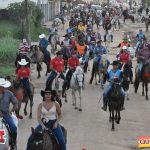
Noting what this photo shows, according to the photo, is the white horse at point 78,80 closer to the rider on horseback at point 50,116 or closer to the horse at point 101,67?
the horse at point 101,67

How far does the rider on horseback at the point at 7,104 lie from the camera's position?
12720 millimetres

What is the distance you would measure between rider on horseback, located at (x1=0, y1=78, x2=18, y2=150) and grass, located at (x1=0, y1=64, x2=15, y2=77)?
13.6m

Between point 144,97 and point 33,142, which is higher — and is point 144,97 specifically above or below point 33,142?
below

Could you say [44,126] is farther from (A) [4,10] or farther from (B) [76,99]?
(A) [4,10]

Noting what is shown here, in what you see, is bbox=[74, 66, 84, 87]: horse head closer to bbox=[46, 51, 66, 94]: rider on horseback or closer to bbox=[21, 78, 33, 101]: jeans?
bbox=[46, 51, 66, 94]: rider on horseback

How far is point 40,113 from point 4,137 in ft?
2.89

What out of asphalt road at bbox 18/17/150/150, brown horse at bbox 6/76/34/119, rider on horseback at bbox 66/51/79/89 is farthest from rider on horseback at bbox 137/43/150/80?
brown horse at bbox 6/76/34/119

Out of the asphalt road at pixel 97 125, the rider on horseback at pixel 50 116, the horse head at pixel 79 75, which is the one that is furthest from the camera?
the horse head at pixel 79 75

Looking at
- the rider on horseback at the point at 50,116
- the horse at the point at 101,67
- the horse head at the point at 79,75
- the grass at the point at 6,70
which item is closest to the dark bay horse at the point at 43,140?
the rider on horseback at the point at 50,116

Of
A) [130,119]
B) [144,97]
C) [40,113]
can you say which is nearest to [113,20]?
[144,97]

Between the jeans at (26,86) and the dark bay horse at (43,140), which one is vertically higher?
the dark bay horse at (43,140)

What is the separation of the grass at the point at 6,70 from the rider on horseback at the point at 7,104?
13.6 metres

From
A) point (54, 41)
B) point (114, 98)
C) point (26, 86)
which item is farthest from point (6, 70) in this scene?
point (114, 98)

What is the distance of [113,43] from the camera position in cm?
4647
